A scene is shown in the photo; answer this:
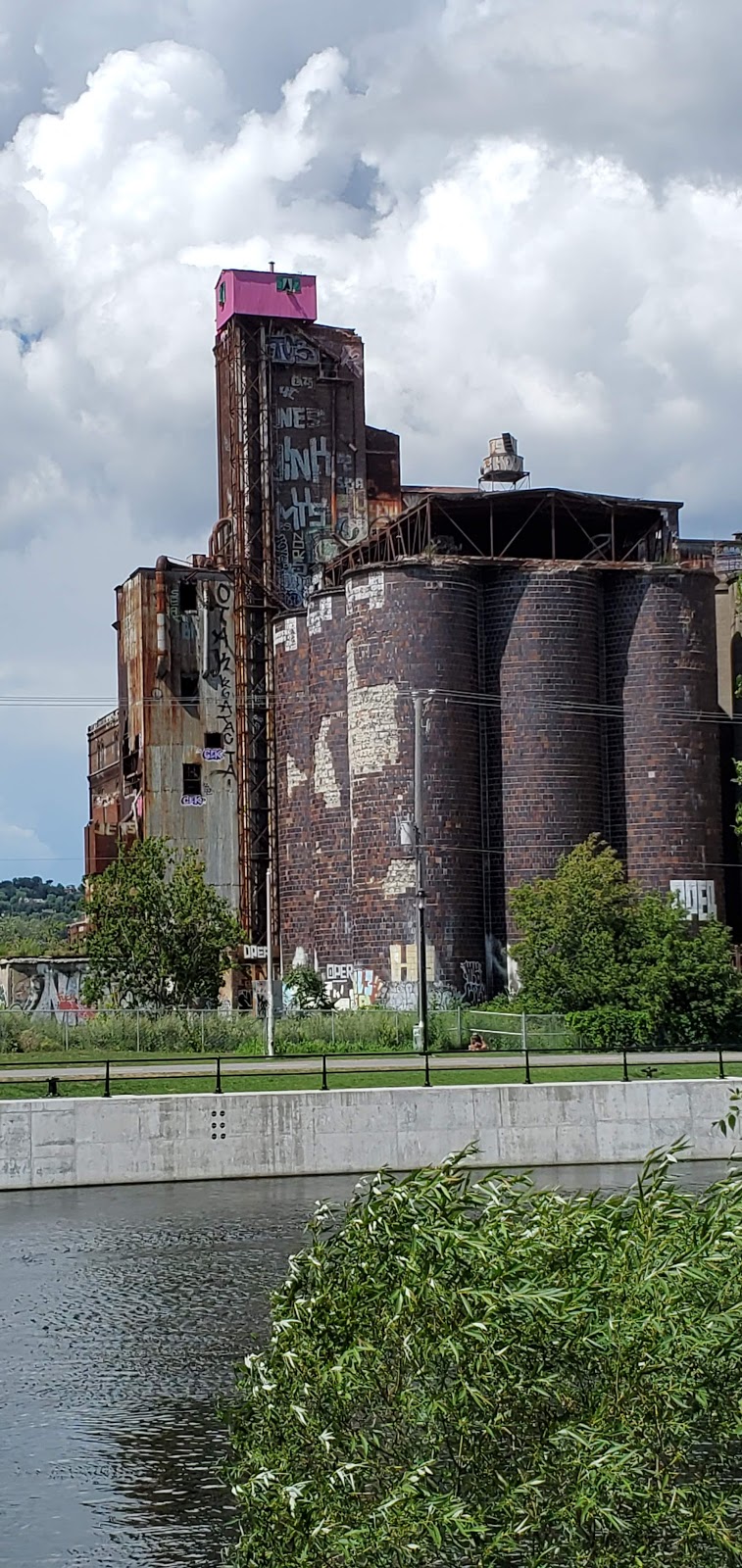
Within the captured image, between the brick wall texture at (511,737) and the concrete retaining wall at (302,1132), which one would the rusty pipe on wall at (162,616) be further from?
the concrete retaining wall at (302,1132)

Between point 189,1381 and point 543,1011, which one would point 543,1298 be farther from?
point 543,1011

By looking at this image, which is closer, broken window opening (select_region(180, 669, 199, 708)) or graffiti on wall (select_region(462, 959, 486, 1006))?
graffiti on wall (select_region(462, 959, 486, 1006))

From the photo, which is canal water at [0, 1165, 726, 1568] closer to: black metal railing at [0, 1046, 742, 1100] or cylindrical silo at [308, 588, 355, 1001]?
black metal railing at [0, 1046, 742, 1100]

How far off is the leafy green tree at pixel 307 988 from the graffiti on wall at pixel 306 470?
2002 cm

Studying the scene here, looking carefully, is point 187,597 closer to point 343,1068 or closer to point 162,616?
point 162,616

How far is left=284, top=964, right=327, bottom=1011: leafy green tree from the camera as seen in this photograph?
204 ft

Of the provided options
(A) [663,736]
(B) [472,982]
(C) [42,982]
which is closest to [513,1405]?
(B) [472,982]

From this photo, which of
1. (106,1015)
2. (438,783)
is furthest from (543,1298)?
(438,783)

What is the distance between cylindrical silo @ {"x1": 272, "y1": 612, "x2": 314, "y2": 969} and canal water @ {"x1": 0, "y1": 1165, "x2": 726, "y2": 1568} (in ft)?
116

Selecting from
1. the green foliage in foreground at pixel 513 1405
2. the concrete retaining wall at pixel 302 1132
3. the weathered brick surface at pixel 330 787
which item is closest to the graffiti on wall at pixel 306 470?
the weathered brick surface at pixel 330 787

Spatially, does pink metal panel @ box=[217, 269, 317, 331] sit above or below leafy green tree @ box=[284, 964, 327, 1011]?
above

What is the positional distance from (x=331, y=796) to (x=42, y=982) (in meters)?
14.6

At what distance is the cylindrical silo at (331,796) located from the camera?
63.4 metres

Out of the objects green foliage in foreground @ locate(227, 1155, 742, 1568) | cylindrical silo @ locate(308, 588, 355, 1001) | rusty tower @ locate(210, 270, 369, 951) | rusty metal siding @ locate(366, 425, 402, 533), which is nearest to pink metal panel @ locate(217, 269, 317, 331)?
rusty tower @ locate(210, 270, 369, 951)
